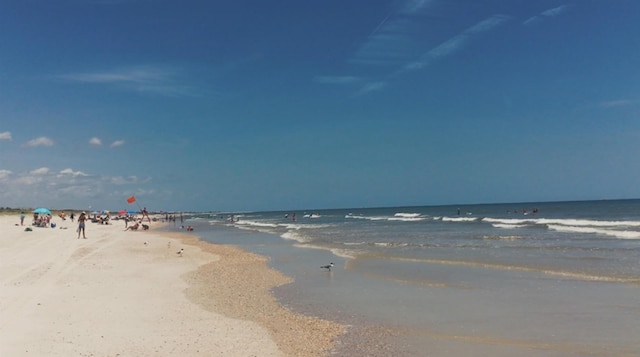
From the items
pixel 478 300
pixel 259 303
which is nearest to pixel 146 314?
pixel 259 303

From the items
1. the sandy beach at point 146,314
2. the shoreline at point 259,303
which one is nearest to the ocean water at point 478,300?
the shoreline at point 259,303

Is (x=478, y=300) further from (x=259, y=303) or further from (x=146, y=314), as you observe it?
(x=146, y=314)

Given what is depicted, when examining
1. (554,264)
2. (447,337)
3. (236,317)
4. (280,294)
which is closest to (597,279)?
(554,264)

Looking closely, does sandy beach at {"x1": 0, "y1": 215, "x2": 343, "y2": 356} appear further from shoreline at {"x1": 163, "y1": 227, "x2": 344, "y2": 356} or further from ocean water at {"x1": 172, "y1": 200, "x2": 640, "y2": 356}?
ocean water at {"x1": 172, "y1": 200, "x2": 640, "y2": 356}

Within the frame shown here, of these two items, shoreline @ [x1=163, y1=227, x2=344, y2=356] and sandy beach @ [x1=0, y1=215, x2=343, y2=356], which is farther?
shoreline @ [x1=163, y1=227, x2=344, y2=356]

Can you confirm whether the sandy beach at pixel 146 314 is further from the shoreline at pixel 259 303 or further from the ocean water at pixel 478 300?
the ocean water at pixel 478 300

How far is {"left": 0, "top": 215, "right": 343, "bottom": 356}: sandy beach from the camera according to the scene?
8125mm

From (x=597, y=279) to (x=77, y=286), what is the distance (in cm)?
1509

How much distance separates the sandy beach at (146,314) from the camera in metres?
8.12

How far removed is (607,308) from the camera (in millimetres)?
11086

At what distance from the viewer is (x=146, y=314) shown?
10.5 m

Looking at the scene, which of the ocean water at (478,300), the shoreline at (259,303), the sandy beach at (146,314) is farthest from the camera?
the shoreline at (259,303)

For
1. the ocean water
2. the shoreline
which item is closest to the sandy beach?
the shoreline

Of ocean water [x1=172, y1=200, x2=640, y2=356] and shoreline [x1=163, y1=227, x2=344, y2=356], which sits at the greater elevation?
shoreline [x1=163, y1=227, x2=344, y2=356]
